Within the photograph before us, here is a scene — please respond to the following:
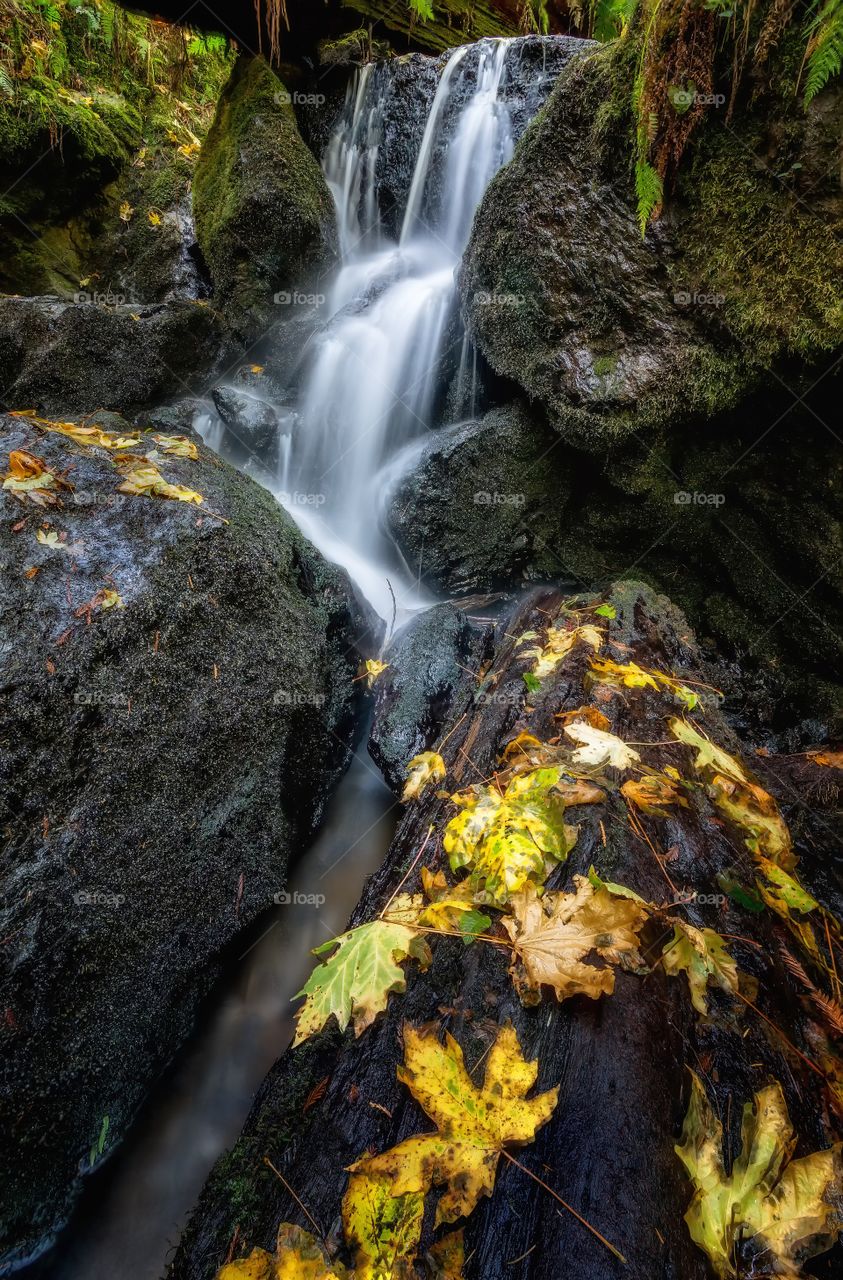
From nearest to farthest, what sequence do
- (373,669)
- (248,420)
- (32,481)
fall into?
(32,481)
(373,669)
(248,420)

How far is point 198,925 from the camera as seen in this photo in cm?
228

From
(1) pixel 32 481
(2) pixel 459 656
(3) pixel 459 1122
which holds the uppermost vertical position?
(3) pixel 459 1122

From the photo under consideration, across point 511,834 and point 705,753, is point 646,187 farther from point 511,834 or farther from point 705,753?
point 511,834

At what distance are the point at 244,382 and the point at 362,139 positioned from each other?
4776 millimetres

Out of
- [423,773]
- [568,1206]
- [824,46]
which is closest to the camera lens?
[568,1206]

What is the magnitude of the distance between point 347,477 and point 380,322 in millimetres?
2111

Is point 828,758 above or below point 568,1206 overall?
above

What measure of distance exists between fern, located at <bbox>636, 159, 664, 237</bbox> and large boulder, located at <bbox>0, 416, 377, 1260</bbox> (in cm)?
299

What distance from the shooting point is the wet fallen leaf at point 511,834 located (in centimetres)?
139

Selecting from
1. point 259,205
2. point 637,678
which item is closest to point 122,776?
point 637,678

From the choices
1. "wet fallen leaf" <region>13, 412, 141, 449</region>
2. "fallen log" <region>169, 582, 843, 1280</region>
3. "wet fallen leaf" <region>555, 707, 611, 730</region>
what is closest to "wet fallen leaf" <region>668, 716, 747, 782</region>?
"fallen log" <region>169, 582, 843, 1280</region>

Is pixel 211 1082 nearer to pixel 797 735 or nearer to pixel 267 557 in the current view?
pixel 267 557

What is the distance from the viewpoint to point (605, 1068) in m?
1.04

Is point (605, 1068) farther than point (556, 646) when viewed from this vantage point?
No
